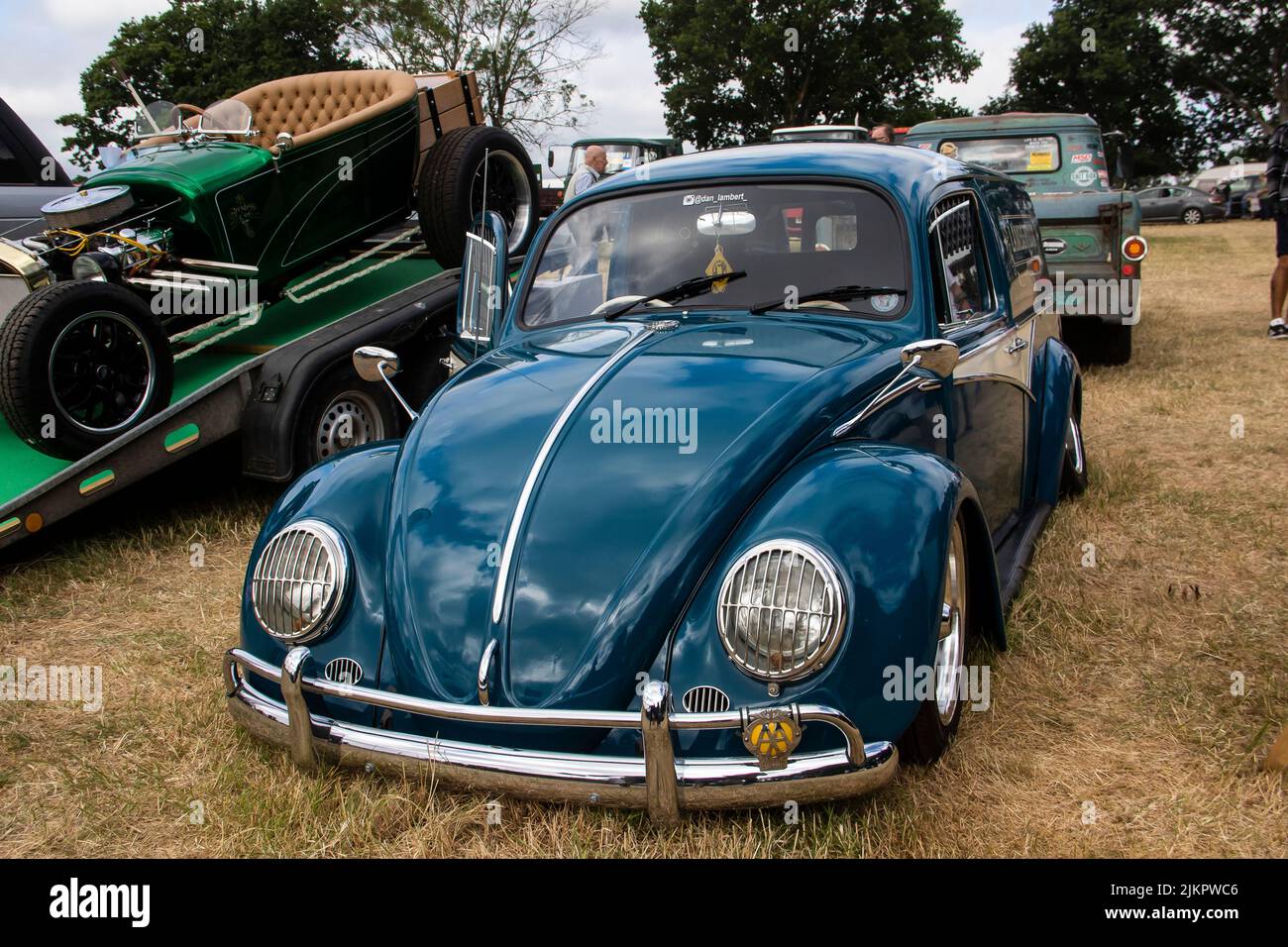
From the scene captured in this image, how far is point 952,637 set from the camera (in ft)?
9.57

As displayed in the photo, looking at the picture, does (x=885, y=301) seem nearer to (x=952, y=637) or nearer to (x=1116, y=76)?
(x=952, y=637)

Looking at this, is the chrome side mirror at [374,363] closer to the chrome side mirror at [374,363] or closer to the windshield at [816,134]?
the chrome side mirror at [374,363]

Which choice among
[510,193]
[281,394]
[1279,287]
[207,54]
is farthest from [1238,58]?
[281,394]

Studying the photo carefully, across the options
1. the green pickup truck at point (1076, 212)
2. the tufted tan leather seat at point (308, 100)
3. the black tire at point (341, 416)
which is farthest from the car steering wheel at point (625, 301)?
the green pickup truck at point (1076, 212)

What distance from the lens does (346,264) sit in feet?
21.6

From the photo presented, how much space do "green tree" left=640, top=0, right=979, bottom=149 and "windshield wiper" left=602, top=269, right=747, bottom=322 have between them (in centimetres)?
3689

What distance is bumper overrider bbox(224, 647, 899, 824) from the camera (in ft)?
7.39

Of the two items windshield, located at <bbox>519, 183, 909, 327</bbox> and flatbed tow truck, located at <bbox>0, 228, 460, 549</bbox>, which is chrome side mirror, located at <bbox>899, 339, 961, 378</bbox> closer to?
windshield, located at <bbox>519, 183, 909, 327</bbox>

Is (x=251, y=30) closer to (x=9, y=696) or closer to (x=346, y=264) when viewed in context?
(x=346, y=264)

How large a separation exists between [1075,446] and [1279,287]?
5573mm

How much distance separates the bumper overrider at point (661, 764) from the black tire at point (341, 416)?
308 centimetres

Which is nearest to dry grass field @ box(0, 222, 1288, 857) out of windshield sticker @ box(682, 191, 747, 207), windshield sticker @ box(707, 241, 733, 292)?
windshield sticker @ box(707, 241, 733, 292)
